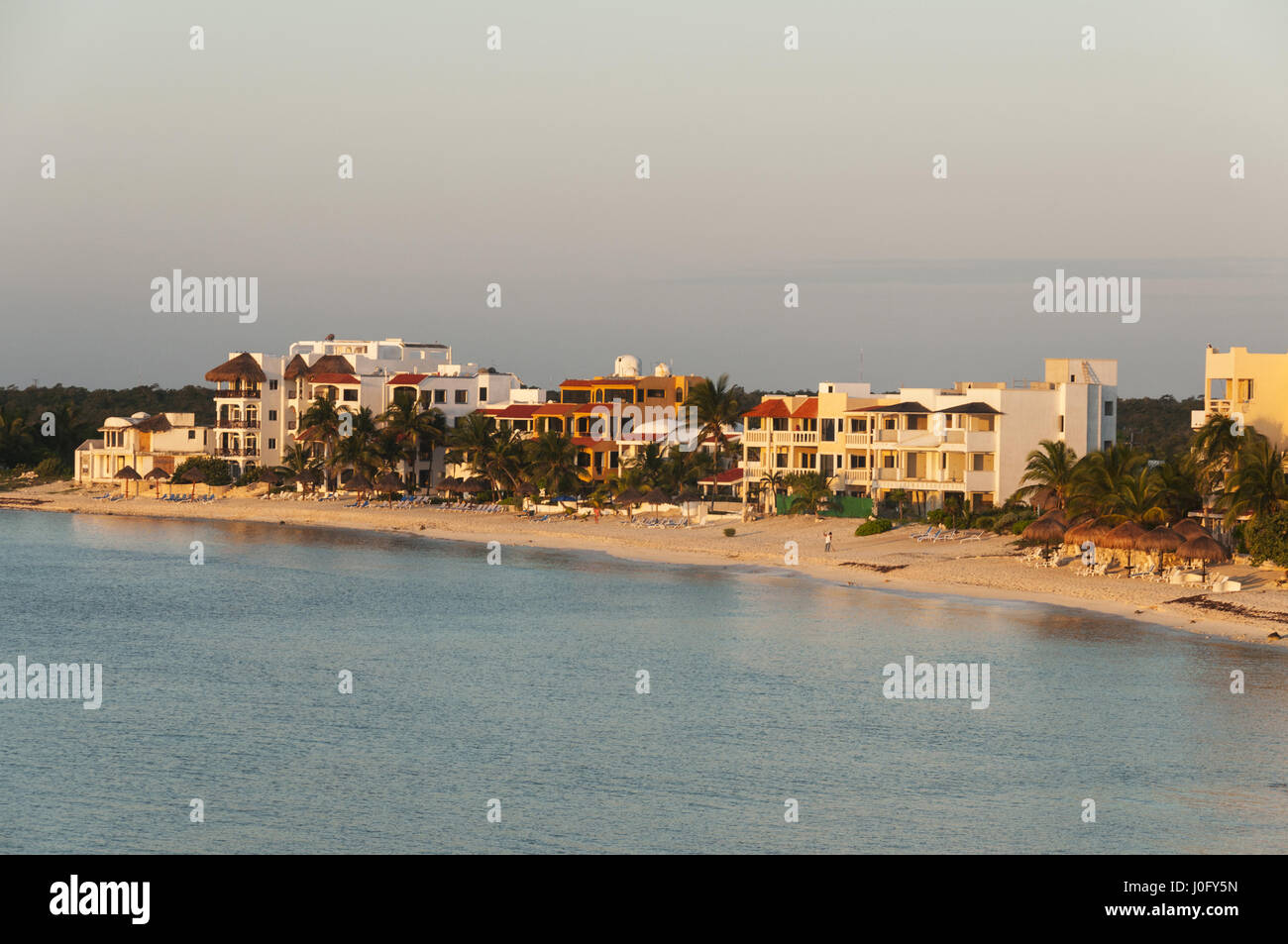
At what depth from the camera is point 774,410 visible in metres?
75.3

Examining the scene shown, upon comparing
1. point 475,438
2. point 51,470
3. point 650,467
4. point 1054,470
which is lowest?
point 51,470

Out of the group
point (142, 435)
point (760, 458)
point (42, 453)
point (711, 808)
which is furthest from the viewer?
point (42, 453)

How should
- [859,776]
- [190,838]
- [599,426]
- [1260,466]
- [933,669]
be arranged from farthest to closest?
[599,426], [1260,466], [933,669], [859,776], [190,838]

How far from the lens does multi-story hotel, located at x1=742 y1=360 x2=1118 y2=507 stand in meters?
62.3

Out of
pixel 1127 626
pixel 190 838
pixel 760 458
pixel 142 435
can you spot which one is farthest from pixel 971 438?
pixel 142 435

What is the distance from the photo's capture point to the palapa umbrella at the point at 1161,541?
144 feet

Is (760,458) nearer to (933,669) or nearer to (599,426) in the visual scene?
(599,426)

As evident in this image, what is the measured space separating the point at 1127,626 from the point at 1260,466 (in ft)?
25.2

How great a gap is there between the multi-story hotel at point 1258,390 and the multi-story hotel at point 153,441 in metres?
73.5

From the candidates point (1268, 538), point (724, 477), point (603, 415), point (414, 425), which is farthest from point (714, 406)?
point (1268, 538)

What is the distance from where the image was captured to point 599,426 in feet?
289

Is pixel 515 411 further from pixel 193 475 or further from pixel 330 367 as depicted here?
pixel 193 475

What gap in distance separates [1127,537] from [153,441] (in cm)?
7917
